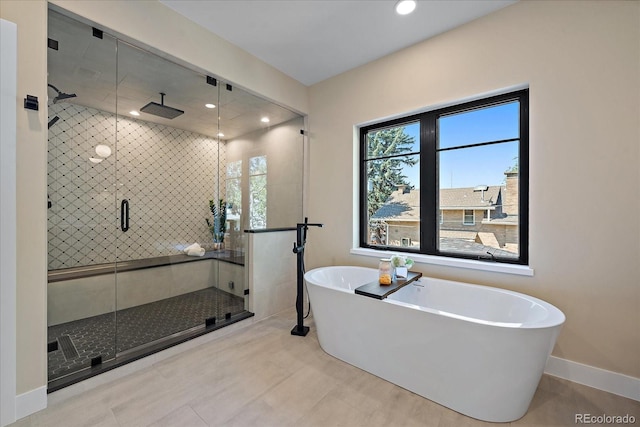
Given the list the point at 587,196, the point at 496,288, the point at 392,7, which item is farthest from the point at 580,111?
the point at 392,7

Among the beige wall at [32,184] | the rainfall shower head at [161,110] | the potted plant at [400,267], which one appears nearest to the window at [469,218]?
the potted plant at [400,267]

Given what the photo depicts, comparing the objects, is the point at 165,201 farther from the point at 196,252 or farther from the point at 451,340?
the point at 451,340

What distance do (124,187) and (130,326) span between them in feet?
4.32

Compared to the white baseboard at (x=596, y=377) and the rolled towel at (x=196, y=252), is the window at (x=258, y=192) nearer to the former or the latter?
the rolled towel at (x=196, y=252)

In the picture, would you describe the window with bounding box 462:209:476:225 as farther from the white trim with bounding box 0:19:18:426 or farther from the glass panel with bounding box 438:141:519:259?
the white trim with bounding box 0:19:18:426

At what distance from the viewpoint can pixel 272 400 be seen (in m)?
1.78

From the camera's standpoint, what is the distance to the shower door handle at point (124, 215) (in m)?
2.43

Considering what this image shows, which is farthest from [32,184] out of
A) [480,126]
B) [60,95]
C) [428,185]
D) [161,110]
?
[480,126]

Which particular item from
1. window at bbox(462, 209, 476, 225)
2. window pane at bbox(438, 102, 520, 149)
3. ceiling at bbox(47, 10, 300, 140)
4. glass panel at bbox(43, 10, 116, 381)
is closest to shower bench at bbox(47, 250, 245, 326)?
glass panel at bbox(43, 10, 116, 381)

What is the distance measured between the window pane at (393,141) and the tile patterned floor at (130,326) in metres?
2.40

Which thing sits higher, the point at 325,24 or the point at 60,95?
the point at 325,24

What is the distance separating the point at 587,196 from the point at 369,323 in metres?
1.85

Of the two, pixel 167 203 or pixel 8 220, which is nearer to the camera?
pixel 8 220

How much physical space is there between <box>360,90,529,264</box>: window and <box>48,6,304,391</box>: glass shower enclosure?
1.16m
